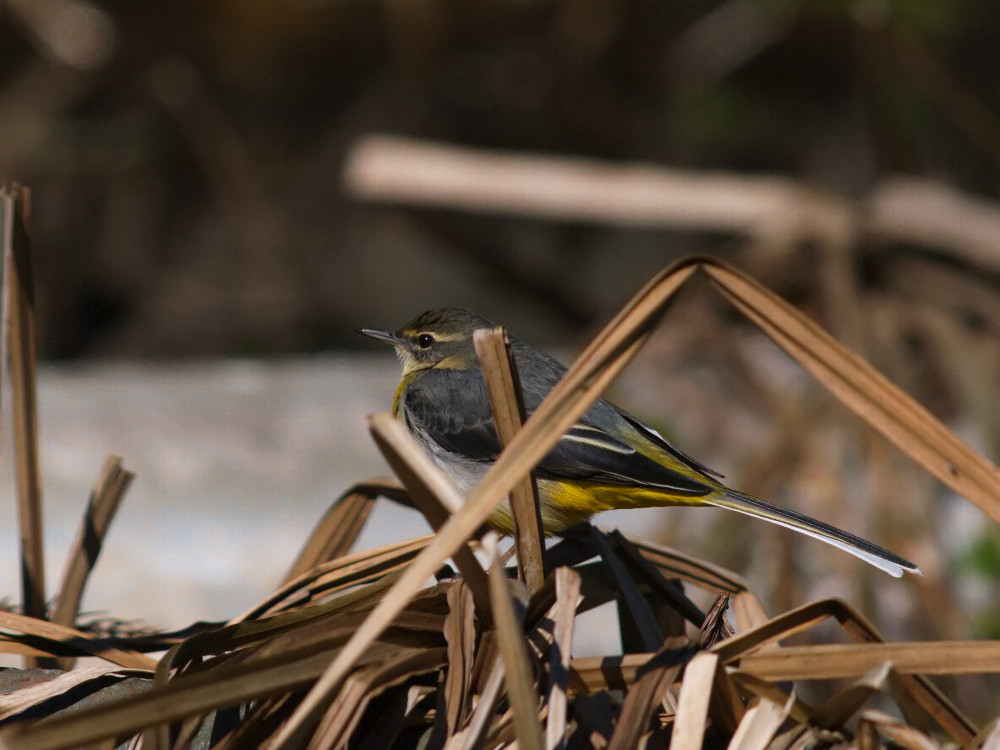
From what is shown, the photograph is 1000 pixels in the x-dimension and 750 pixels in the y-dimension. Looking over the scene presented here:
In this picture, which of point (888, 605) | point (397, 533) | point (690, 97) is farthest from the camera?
point (690, 97)

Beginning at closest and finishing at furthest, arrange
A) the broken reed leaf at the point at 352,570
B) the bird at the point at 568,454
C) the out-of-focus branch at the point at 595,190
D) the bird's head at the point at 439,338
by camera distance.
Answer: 1. the broken reed leaf at the point at 352,570
2. the bird at the point at 568,454
3. the bird's head at the point at 439,338
4. the out-of-focus branch at the point at 595,190

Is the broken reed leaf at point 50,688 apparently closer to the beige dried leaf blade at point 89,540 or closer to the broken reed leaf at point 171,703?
the broken reed leaf at point 171,703

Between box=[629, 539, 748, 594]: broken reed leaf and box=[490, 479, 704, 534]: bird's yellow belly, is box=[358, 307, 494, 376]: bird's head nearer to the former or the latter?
box=[490, 479, 704, 534]: bird's yellow belly

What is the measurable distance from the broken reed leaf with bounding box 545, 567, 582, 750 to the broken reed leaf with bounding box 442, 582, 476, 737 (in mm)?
89

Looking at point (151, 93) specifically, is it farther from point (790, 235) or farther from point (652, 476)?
point (652, 476)

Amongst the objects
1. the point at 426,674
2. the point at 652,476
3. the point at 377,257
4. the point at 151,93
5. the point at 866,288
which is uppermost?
the point at 151,93

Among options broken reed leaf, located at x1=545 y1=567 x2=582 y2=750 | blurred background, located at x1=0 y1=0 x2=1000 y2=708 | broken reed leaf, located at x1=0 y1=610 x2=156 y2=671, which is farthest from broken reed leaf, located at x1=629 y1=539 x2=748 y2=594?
blurred background, located at x1=0 y1=0 x2=1000 y2=708

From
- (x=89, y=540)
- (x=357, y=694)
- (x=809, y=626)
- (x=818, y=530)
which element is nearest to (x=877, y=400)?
(x=809, y=626)

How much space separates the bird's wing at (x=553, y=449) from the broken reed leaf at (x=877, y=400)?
3.12 ft

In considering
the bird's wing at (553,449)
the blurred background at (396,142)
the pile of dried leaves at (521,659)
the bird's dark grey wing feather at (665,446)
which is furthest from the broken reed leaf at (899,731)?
the blurred background at (396,142)

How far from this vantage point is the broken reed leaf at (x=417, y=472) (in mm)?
1030

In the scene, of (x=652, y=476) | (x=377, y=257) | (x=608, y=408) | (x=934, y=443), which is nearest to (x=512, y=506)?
(x=934, y=443)

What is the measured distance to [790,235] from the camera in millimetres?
5082

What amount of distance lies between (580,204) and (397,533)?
235 cm
